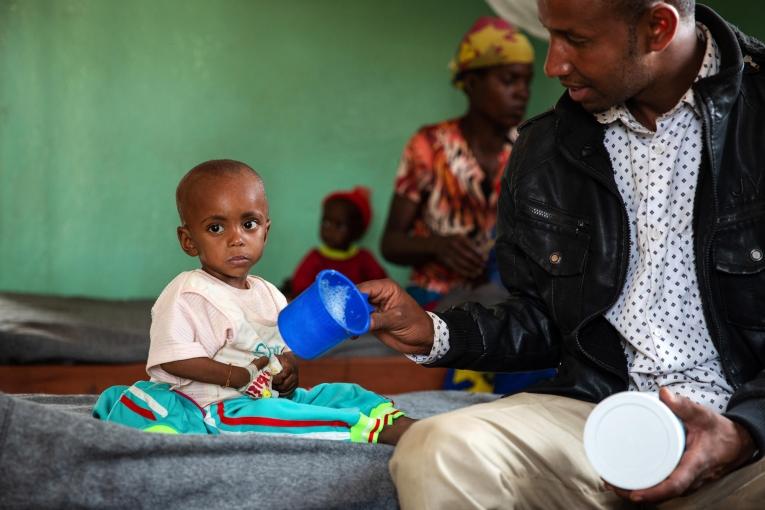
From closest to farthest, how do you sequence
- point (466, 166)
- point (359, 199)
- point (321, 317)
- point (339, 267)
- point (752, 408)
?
point (752, 408) < point (321, 317) < point (466, 166) < point (339, 267) < point (359, 199)

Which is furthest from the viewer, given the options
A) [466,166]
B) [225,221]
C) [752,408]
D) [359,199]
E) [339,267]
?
[359,199]

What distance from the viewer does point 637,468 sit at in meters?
1.50

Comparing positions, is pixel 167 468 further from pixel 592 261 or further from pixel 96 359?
pixel 96 359

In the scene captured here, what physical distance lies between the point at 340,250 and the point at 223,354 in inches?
103

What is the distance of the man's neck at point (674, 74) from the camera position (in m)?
1.99

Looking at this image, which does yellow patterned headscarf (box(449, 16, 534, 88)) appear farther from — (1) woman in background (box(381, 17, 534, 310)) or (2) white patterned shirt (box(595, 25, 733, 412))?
(2) white patterned shirt (box(595, 25, 733, 412))

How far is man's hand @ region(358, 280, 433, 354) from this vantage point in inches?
76.5

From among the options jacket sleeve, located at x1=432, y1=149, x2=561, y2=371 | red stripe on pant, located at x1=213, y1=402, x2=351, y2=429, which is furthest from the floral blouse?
red stripe on pant, located at x1=213, y1=402, x2=351, y2=429

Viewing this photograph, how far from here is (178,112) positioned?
4.84 metres

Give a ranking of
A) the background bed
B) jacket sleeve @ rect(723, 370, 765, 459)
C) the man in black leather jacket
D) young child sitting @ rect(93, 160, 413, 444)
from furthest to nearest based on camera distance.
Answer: the background bed < young child sitting @ rect(93, 160, 413, 444) < the man in black leather jacket < jacket sleeve @ rect(723, 370, 765, 459)

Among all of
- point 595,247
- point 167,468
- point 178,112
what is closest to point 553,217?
point 595,247

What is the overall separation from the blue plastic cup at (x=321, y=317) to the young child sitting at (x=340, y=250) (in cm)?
263

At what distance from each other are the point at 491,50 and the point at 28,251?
95.6 inches

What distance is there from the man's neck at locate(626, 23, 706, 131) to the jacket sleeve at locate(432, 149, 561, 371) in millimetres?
317
